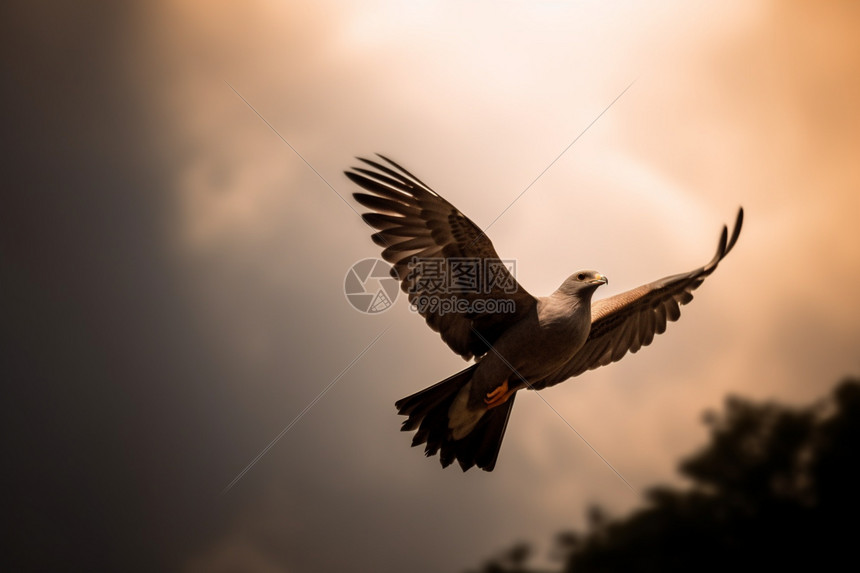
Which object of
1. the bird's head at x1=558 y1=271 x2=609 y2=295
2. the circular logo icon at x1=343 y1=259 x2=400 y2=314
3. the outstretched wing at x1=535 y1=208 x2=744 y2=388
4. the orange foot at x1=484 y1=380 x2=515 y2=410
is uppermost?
the outstretched wing at x1=535 y1=208 x2=744 y2=388

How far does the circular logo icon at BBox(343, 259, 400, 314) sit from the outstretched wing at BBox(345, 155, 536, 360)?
125 centimetres

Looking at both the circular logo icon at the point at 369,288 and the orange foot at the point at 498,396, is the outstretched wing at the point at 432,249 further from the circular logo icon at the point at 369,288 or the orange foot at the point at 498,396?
the circular logo icon at the point at 369,288

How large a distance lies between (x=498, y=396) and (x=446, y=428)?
60 centimetres

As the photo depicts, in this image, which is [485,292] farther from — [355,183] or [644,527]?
[644,527]

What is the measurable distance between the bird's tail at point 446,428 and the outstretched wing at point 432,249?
73 cm

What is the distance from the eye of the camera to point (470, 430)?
304 inches

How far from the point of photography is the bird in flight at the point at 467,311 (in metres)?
7.27

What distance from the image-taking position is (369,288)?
915 centimetres

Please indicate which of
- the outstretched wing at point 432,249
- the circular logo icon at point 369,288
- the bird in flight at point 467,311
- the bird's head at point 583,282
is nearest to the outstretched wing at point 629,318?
the bird in flight at point 467,311

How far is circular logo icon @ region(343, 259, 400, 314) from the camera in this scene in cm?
880

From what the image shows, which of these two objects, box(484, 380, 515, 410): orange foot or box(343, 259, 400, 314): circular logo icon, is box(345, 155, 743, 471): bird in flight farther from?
box(343, 259, 400, 314): circular logo icon

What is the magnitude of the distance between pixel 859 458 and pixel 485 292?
599 centimetres

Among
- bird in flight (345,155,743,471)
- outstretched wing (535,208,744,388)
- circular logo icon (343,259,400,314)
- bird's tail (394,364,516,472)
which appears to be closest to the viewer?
bird in flight (345,155,743,471)

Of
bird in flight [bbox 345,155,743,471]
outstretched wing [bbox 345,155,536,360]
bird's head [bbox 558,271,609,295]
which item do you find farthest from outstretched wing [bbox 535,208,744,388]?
outstretched wing [bbox 345,155,536,360]
